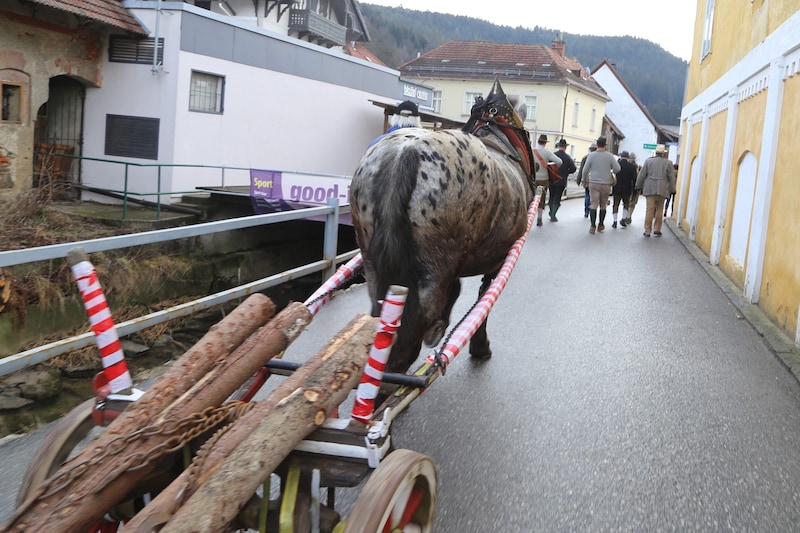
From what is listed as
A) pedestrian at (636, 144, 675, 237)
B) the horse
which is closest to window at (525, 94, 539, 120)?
pedestrian at (636, 144, 675, 237)

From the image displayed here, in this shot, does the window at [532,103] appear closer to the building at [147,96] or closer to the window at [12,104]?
the building at [147,96]

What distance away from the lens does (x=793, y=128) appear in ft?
24.9

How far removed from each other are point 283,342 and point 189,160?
1603 cm

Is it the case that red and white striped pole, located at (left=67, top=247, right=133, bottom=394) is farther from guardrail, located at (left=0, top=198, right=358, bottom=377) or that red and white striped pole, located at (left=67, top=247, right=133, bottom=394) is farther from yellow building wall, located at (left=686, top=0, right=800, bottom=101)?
yellow building wall, located at (left=686, top=0, right=800, bottom=101)

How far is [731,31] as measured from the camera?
12297 mm

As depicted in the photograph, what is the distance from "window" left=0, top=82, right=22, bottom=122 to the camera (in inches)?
593

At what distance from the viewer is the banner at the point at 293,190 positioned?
1341 centimetres

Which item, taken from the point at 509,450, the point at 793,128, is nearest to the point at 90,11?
the point at 793,128

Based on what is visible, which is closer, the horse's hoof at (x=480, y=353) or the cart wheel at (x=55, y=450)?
the cart wheel at (x=55, y=450)

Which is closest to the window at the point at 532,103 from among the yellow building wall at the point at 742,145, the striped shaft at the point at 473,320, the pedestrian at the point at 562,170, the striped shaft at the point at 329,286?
the pedestrian at the point at 562,170

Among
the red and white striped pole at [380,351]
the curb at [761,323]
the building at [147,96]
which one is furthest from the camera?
the building at [147,96]

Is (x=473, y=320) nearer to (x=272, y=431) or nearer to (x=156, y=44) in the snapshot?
(x=272, y=431)

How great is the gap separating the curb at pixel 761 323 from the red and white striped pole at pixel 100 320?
522 centimetres

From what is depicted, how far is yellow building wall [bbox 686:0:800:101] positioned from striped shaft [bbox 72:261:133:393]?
7775mm
